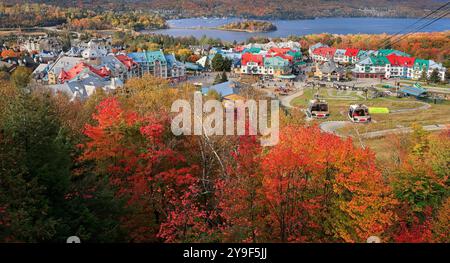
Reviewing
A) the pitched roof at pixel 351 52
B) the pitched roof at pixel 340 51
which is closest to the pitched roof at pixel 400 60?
the pitched roof at pixel 351 52

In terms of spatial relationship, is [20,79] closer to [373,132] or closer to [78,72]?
[78,72]

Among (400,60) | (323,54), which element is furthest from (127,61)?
(400,60)

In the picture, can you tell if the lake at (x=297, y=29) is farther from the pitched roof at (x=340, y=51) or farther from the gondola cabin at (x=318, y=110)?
the gondola cabin at (x=318, y=110)

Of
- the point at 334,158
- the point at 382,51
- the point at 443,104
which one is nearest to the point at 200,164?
the point at 334,158

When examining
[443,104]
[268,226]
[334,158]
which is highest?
[334,158]

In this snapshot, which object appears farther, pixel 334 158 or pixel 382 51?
pixel 382 51

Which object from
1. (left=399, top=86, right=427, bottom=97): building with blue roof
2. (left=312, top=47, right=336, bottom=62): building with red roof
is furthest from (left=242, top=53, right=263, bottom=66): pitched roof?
(left=399, top=86, right=427, bottom=97): building with blue roof

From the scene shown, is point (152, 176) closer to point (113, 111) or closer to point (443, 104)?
point (113, 111)
